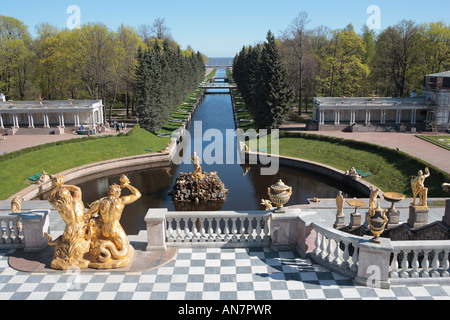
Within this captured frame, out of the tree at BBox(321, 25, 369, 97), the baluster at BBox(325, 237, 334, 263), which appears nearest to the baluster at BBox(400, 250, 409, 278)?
the baluster at BBox(325, 237, 334, 263)

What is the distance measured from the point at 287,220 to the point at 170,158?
28.5 meters

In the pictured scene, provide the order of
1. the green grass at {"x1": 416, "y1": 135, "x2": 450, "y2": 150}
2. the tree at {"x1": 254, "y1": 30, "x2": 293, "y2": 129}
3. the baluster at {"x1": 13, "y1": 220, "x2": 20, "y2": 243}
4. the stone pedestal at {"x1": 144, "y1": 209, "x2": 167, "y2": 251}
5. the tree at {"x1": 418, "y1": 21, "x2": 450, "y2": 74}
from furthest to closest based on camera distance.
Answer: the tree at {"x1": 418, "y1": 21, "x2": 450, "y2": 74}, the tree at {"x1": 254, "y1": 30, "x2": 293, "y2": 129}, the green grass at {"x1": 416, "y1": 135, "x2": 450, "y2": 150}, the baluster at {"x1": 13, "y1": 220, "x2": 20, "y2": 243}, the stone pedestal at {"x1": 144, "y1": 209, "x2": 167, "y2": 251}

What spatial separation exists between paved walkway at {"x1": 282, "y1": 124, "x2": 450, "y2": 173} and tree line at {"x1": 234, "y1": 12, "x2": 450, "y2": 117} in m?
10.2

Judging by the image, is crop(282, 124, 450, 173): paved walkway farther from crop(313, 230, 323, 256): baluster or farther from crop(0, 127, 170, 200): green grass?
crop(313, 230, 323, 256): baluster

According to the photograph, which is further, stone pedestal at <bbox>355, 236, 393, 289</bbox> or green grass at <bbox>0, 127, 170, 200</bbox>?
green grass at <bbox>0, 127, 170, 200</bbox>

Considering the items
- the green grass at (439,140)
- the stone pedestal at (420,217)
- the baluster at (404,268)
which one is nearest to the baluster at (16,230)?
the baluster at (404,268)

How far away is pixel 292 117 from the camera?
57844 mm

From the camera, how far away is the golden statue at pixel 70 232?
11.0 m

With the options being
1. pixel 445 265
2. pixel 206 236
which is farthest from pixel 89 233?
pixel 445 265

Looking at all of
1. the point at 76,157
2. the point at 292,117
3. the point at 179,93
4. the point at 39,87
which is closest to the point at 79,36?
the point at 39,87

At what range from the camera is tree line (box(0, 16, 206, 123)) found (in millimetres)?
55438

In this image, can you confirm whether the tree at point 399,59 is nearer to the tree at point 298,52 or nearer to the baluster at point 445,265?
the tree at point 298,52

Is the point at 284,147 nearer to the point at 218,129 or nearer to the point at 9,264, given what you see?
the point at 218,129

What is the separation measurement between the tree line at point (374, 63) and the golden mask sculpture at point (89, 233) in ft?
160
